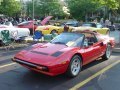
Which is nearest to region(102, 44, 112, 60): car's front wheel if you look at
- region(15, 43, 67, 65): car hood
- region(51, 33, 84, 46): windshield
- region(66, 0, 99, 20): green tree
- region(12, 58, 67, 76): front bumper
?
region(51, 33, 84, 46): windshield

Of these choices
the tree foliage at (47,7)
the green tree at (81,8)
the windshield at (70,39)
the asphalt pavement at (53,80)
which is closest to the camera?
the asphalt pavement at (53,80)

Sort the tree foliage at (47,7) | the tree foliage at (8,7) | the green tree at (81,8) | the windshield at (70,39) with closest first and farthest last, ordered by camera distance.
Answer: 1. the windshield at (70,39)
2. the green tree at (81,8)
3. the tree foliage at (8,7)
4. the tree foliage at (47,7)

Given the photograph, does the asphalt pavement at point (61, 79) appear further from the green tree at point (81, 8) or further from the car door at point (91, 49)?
the green tree at point (81, 8)

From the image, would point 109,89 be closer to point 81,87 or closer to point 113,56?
point 81,87

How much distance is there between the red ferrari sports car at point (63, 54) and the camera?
6.82 metres

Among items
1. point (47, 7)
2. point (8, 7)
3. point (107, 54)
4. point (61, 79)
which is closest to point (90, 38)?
point (107, 54)

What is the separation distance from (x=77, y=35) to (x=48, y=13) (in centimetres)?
5017

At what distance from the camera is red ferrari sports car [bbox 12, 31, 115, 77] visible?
6816 mm

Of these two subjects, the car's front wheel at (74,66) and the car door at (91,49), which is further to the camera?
the car door at (91,49)

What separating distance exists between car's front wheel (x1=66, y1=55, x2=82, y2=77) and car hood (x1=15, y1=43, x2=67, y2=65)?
444mm

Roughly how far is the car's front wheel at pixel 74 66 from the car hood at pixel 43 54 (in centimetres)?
44

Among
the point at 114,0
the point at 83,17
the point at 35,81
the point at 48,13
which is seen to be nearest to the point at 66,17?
the point at 48,13

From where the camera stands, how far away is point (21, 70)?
8195 mm

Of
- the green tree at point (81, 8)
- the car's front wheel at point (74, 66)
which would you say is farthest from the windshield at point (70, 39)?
the green tree at point (81, 8)
